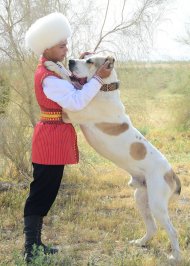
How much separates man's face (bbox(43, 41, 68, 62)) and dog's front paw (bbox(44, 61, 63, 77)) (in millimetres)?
A: 110

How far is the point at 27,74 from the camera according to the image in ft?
29.3

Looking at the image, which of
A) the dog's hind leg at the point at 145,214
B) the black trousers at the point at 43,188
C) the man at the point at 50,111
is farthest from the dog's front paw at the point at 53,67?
the dog's hind leg at the point at 145,214

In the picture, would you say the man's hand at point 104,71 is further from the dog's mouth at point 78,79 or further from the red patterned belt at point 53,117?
the red patterned belt at point 53,117

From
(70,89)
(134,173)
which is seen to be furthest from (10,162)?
(70,89)

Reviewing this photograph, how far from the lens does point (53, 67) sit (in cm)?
479

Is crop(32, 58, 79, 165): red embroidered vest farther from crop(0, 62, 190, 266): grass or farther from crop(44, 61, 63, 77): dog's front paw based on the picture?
crop(0, 62, 190, 266): grass

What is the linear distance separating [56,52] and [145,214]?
218cm

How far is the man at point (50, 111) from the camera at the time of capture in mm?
4621

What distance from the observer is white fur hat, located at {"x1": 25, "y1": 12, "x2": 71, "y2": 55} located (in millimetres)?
4723

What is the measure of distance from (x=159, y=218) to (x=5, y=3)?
5.20m

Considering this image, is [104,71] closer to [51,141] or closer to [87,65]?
[87,65]

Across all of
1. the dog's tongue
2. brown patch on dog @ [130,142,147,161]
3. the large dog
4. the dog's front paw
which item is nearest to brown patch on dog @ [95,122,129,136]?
the large dog

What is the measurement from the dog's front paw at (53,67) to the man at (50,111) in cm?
4

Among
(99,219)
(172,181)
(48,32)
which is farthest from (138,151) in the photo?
(99,219)
